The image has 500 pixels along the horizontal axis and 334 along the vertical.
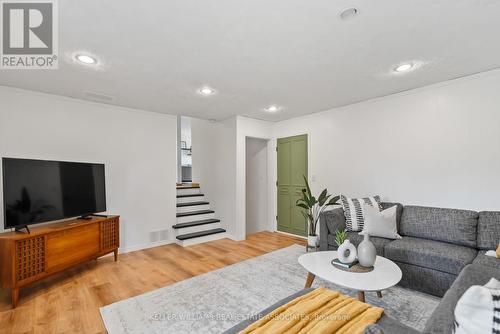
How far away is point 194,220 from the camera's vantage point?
187 inches

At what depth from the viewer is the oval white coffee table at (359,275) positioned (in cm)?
176

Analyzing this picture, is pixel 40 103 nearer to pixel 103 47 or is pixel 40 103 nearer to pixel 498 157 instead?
pixel 103 47

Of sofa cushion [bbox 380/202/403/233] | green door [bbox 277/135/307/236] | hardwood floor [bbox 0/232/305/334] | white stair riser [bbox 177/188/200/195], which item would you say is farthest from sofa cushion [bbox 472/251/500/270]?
white stair riser [bbox 177/188/200/195]

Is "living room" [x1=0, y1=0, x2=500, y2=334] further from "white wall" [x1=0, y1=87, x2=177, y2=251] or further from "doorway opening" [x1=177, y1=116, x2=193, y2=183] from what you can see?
"doorway opening" [x1=177, y1=116, x2=193, y2=183]

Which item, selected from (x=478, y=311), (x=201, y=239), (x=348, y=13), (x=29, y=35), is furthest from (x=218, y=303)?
(x=29, y=35)

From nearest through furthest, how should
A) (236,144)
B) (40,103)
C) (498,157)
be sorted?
(498,157)
(40,103)
(236,144)

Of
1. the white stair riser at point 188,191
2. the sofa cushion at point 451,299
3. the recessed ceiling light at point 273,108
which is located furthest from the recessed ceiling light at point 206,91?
the sofa cushion at point 451,299

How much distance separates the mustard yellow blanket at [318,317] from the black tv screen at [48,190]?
273 centimetres

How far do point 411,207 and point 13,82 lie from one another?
205 inches

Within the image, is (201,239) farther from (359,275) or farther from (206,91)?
(359,275)

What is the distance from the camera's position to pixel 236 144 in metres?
4.46

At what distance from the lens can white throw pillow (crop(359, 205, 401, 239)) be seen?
285cm

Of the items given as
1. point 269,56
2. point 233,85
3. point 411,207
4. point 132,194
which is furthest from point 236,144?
point 411,207

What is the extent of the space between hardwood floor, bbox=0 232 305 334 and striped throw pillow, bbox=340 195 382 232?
128cm
